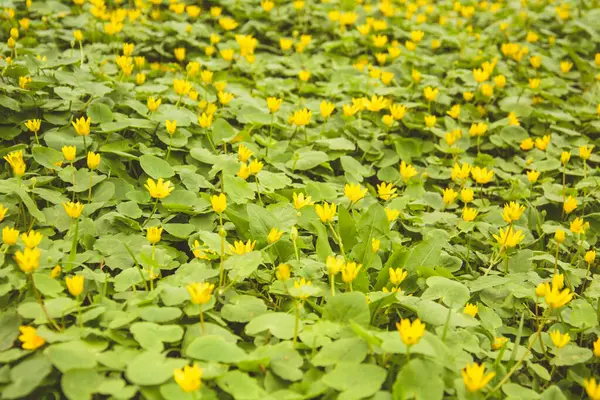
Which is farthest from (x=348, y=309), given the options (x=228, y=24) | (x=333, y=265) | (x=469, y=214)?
(x=228, y=24)

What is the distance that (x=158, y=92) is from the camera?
2.96 m

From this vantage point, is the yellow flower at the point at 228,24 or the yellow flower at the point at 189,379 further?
the yellow flower at the point at 228,24

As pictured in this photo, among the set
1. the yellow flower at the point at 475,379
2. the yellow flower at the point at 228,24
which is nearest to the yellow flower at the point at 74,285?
the yellow flower at the point at 475,379

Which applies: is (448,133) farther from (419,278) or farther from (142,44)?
(142,44)

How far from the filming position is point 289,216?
86.0 inches

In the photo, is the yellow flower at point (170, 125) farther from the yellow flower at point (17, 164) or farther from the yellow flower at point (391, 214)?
the yellow flower at point (391, 214)

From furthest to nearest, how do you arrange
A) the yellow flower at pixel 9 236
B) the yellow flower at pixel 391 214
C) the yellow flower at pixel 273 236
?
the yellow flower at pixel 391 214
the yellow flower at pixel 273 236
the yellow flower at pixel 9 236

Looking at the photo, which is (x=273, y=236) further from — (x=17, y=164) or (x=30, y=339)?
(x=17, y=164)

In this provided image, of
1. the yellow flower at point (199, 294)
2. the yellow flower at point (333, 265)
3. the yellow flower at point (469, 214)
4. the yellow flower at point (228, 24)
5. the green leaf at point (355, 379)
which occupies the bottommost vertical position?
the yellow flower at point (469, 214)

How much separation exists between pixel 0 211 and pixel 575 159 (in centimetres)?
300

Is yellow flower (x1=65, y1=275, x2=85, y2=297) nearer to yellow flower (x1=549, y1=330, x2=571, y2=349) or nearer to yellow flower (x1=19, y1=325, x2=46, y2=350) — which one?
yellow flower (x1=19, y1=325, x2=46, y2=350)

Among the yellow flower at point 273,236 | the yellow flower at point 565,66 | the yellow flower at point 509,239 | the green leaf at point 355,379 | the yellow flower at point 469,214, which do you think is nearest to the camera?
the green leaf at point 355,379

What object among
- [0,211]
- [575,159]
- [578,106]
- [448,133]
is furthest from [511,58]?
[0,211]

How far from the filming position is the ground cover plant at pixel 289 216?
1.50 metres
